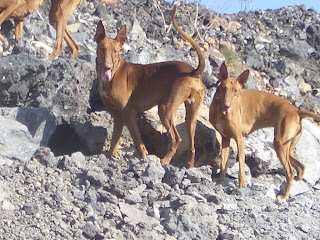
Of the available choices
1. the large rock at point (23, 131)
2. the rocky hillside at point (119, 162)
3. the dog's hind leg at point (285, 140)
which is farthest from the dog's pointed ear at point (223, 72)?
the large rock at point (23, 131)

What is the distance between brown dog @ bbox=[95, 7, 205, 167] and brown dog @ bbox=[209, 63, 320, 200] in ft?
1.25

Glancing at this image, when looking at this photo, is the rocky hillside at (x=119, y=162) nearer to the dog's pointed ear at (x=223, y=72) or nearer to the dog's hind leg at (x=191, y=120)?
the dog's hind leg at (x=191, y=120)

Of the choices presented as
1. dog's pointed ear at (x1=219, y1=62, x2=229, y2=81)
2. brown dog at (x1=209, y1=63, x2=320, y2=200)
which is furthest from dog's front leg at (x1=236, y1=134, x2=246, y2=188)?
dog's pointed ear at (x1=219, y1=62, x2=229, y2=81)

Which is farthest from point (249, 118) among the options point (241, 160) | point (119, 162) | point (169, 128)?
point (119, 162)

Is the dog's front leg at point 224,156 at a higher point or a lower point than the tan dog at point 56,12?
lower

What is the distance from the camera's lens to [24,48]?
15.8 meters

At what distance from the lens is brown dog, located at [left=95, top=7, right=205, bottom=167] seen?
517 inches

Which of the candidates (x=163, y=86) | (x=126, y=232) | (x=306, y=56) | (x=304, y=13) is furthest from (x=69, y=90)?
(x=304, y=13)

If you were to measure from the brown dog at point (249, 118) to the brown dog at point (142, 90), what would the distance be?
382 millimetres

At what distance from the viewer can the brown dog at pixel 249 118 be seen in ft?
42.9

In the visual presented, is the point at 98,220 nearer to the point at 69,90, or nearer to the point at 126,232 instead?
the point at 126,232

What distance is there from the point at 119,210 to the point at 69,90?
12.9ft

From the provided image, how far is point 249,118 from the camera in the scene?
1368cm

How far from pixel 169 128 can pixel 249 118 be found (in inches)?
50.6
